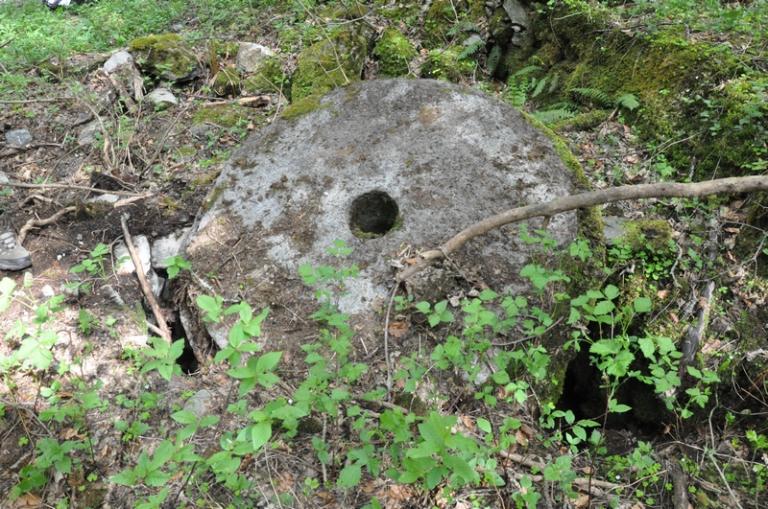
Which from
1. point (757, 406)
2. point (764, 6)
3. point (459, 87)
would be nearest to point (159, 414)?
point (459, 87)

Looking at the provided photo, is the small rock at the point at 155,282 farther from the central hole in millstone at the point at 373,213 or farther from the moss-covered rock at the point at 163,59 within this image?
the moss-covered rock at the point at 163,59

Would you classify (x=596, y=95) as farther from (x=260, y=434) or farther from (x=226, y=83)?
(x=260, y=434)

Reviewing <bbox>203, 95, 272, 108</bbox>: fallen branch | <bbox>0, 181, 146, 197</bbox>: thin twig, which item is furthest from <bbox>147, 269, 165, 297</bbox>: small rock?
<bbox>203, 95, 272, 108</bbox>: fallen branch

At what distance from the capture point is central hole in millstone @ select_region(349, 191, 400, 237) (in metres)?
2.97

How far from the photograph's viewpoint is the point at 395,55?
524 cm

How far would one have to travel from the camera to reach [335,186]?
3.03 metres

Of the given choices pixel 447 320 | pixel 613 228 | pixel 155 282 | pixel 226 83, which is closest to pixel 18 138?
pixel 226 83

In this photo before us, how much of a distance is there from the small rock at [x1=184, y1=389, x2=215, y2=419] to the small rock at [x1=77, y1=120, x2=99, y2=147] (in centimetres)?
323

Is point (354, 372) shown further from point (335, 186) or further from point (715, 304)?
point (715, 304)

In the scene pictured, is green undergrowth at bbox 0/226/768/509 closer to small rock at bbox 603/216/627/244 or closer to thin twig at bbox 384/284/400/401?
thin twig at bbox 384/284/400/401

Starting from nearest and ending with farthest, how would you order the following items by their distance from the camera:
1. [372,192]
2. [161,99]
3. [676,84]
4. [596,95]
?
[372,192] < [676,84] < [596,95] < [161,99]

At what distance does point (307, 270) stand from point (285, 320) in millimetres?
622

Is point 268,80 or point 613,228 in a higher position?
point 613,228

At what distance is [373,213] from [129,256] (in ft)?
5.57
